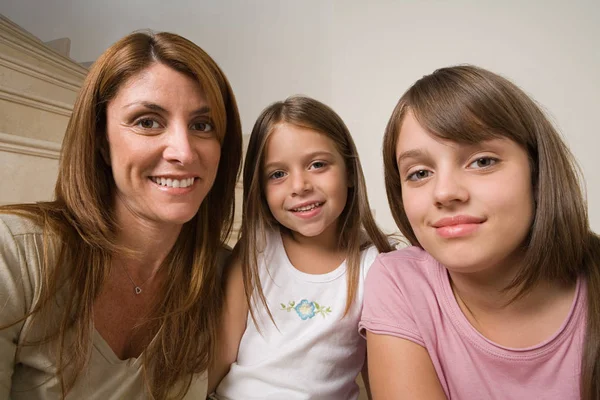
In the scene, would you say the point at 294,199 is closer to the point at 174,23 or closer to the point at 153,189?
the point at 153,189

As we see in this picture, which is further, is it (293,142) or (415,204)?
(293,142)

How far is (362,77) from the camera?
266 centimetres

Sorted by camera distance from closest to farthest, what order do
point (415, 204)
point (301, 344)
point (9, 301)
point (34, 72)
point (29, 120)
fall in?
1. point (9, 301)
2. point (415, 204)
3. point (301, 344)
4. point (29, 120)
5. point (34, 72)

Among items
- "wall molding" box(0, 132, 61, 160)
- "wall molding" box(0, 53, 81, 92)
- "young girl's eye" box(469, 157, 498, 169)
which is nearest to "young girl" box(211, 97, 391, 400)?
"young girl's eye" box(469, 157, 498, 169)

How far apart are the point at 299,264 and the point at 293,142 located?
1.25ft

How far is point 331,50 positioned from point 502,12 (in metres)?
1.14

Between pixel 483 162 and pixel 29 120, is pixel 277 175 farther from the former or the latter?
pixel 29 120

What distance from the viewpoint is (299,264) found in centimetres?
117

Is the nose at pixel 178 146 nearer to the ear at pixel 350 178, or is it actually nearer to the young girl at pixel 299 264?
the young girl at pixel 299 264

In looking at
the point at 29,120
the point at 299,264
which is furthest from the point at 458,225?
the point at 29,120

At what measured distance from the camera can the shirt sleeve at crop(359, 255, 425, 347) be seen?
2.64 ft

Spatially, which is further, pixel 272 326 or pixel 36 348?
pixel 272 326

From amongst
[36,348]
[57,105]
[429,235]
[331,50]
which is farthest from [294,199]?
[331,50]

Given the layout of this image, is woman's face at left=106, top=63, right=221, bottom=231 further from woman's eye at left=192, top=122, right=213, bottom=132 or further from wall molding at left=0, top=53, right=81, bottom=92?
wall molding at left=0, top=53, right=81, bottom=92
